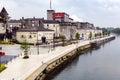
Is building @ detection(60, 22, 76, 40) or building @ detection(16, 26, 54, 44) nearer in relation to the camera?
building @ detection(16, 26, 54, 44)

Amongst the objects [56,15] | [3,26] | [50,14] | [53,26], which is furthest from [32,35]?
[50,14]

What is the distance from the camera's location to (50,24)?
121m

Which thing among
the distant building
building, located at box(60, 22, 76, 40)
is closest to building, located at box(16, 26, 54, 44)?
building, located at box(60, 22, 76, 40)

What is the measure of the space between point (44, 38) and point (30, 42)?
569cm

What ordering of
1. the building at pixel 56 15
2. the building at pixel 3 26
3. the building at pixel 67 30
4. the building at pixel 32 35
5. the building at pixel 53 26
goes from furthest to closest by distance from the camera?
the building at pixel 56 15 < the building at pixel 67 30 < the building at pixel 53 26 < the building at pixel 3 26 < the building at pixel 32 35

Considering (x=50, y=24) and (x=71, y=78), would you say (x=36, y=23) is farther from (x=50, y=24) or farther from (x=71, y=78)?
(x=71, y=78)

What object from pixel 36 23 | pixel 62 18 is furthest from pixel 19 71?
pixel 62 18

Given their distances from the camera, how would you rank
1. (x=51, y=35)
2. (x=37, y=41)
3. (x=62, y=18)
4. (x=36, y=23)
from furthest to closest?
(x=62, y=18) < (x=36, y=23) < (x=51, y=35) < (x=37, y=41)

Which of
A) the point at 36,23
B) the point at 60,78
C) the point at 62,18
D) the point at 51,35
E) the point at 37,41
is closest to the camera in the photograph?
the point at 60,78

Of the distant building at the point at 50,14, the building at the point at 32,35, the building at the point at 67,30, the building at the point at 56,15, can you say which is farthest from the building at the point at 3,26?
the distant building at the point at 50,14

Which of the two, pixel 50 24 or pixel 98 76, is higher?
pixel 50 24

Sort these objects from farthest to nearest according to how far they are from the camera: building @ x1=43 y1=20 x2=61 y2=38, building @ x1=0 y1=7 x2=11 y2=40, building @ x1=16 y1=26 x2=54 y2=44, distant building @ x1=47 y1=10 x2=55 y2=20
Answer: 1. distant building @ x1=47 y1=10 x2=55 y2=20
2. building @ x1=43 y1=20 x2=61 y2=38
3. building @ x1=0 y1=7 x2=11 y2=40
4. building @ x1=16 y1=26 x2=54 y2=44

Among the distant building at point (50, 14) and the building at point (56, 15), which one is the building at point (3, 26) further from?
the distant building at point (50, 14)

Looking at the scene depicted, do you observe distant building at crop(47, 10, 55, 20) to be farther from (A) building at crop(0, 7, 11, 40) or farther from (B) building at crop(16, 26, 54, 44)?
(B) building at crop(16, 26, 54, 44)
